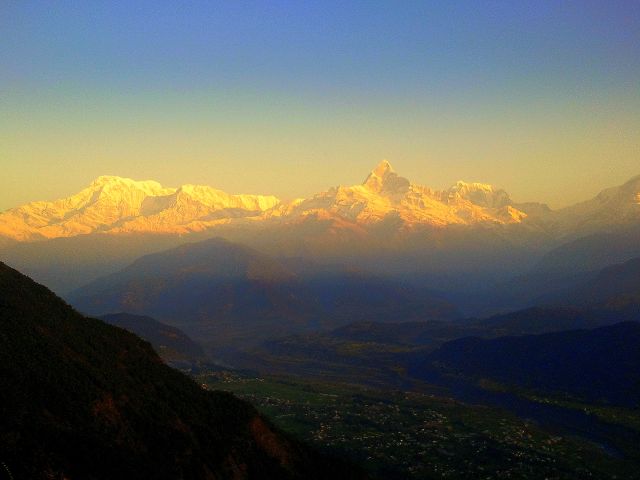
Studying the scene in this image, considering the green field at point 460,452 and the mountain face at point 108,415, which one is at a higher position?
the mountain face at point 108,415

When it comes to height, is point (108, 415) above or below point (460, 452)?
above

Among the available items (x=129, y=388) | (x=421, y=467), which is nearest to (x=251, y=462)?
(x=129, y=388)

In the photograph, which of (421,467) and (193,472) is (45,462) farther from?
(421,467)

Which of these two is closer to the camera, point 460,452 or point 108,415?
point 108,415

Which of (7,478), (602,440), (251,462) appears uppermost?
(7,478)

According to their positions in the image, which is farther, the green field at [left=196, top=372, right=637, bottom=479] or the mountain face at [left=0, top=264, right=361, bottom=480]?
the green field at [left=196, top=372, right=637, bottom=479]

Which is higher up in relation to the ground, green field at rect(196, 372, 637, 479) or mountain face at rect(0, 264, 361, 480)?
mountain face at rect(0, 264, 361, 480)

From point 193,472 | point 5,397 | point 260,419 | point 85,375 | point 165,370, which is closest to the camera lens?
point 5,397

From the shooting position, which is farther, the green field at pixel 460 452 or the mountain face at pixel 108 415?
the green field at pixel 460 452
